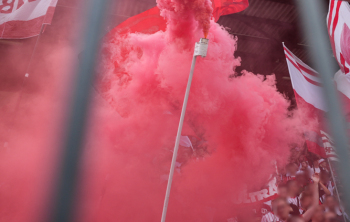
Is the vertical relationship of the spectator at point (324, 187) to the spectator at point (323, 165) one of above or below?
below

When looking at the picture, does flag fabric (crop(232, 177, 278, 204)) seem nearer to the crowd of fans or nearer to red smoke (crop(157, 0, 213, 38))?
the crowd of fans

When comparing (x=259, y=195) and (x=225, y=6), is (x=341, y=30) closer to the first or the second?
(x=225, y=6)

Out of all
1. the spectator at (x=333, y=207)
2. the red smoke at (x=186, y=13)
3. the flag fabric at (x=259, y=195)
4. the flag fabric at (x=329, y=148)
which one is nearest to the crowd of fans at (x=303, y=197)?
the spectator at (x=333, y=207)

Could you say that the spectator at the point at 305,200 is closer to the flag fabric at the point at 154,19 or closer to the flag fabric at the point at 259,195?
the flag fabric at the point at 259,195

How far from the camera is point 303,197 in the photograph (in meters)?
4.68

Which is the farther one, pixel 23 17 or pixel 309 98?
pixel 23 17

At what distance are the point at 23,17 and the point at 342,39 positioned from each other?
6.48m

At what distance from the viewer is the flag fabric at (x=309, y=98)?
4.81 m

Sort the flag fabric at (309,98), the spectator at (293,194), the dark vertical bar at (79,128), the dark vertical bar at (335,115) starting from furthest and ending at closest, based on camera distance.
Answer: the flag fabric at (309,98) < the spectator at (293,194) < the dark vertical bar at (335,115) < the dark vertical bar at (79,128)

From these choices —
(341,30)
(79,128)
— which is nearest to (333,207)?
(341,30)

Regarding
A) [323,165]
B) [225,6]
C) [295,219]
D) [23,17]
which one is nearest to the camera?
[295,219]

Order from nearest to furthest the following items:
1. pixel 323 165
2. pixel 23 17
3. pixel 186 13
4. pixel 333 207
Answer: pixel 186 13, pixel 333 207, pixel 23 17, pixel 323 165

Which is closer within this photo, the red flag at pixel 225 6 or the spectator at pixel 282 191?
the spectator at pixel 282 191

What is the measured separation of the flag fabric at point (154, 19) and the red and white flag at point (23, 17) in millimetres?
1518
